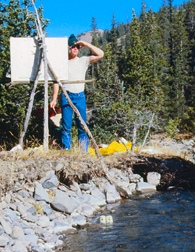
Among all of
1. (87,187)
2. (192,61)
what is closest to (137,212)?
(87,187)

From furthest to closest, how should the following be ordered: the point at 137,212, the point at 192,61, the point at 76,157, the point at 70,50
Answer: the point at 192,61
the point at 70,50
the point at 76,157
the point at 137,212

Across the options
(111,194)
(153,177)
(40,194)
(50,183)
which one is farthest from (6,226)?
(153,177)

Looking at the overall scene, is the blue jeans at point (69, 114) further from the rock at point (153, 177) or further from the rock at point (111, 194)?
the rock at point (153, 177)

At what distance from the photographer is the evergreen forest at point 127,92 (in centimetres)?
1167

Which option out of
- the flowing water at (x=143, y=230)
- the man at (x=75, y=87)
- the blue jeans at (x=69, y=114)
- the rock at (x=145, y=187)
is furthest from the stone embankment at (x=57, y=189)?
the man at (x=75, y=87)

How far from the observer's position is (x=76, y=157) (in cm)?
795

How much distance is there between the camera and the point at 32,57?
8.80 m

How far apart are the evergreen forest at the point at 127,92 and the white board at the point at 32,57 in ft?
1.44

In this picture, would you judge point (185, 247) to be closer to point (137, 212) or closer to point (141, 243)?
point (141, 243)

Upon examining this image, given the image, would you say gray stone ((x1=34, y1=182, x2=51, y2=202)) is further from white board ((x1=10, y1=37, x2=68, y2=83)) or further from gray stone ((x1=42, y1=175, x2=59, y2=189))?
white board ((x1=10, y1=37, x2=68, y2=83))

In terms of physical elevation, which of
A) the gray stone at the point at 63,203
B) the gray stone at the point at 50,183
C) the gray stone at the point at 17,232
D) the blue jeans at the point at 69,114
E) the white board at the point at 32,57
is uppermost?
the white board at the point at 32,57

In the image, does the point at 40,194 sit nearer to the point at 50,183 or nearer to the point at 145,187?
the point at 50,183

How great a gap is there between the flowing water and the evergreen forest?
304cm

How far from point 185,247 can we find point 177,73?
42.6m
